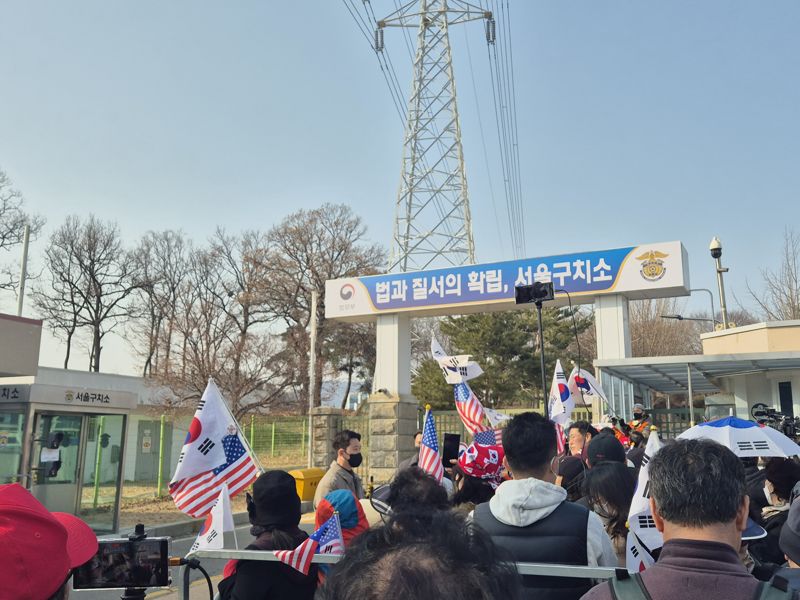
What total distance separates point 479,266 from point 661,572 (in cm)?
1577

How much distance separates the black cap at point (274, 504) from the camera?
12.0 ft

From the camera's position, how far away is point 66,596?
2.06 m

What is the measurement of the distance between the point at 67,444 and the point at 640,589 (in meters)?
13.1

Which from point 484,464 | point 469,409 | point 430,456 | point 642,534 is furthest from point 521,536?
point 469,409

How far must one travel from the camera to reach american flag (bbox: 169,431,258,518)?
5145 millimetres

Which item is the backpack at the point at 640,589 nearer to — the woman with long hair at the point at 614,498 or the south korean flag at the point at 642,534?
the south korean flag at the point at 642,534

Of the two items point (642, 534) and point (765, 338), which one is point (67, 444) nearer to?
point (642, 534)

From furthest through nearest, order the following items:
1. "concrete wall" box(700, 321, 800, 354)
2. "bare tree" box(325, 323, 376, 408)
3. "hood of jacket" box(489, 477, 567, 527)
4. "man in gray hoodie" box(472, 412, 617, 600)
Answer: "bare tree" box(325, 323, 376, 408) → "concrete wall" box(700, 321, 800, 354) → "hood of jacket" box(489, 477, 567, 527) → "man in gray hoodie" box(472, 412, 617, 600)

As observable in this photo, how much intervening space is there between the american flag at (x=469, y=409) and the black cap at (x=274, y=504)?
5.04 meters

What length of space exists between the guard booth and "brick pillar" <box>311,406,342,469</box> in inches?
264

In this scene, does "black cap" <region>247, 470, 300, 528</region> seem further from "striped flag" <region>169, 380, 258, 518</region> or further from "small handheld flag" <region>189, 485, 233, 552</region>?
"striped flag" <region>169, 380, 258, 518</region>

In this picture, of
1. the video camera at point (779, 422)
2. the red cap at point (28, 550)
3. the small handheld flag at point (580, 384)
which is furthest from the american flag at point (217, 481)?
the small handheld flag at point (580, 384)

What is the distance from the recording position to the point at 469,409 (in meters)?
9.03

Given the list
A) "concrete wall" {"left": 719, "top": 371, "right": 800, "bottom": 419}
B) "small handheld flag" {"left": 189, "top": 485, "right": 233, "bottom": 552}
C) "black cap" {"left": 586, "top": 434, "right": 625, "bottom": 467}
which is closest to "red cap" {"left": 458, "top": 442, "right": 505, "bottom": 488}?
"black cap" {"left": 586, "top": 434, "right": 625, "bottom": 467}
